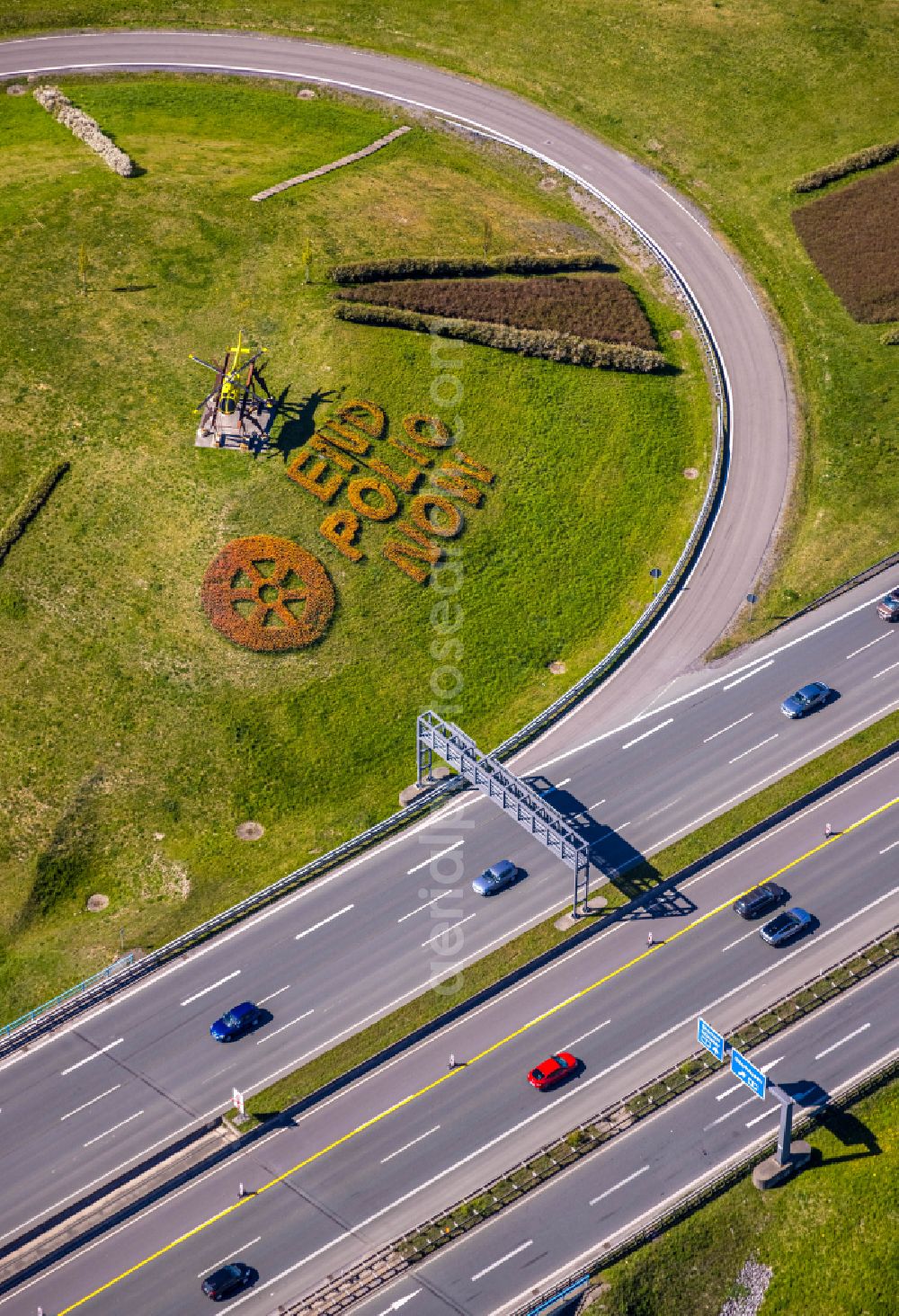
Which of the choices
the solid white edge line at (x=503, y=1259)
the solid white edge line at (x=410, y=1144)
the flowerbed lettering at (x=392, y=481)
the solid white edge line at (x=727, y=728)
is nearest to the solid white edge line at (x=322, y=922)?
the solid white edge line at (x=410, y=1144)

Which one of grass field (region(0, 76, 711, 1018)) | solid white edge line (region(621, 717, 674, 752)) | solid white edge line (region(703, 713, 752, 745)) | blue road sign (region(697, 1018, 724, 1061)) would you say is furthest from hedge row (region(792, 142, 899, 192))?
blue road sign (region(697, 1018, 724, 1061))

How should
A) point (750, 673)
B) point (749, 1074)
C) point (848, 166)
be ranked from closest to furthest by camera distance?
point (749, 1074) → point (750, 673) → point (848, 166)

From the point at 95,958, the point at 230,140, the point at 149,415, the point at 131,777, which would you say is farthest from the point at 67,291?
the point at 95,958

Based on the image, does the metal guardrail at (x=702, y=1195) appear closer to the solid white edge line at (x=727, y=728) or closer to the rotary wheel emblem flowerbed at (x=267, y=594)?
the solid white edge line at (x=727, y=728)

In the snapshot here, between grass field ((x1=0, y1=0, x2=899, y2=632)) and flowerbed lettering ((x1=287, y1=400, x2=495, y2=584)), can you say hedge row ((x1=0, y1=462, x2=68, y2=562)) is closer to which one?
flowerbed lettering ((x1=287, y1=400, x2=495, y2=584))

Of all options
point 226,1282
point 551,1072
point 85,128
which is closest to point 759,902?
point 551,1072

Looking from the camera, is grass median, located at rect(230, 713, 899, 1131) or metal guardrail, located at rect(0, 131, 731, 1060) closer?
grass median, located at rect(230, 713, 899, 1131)

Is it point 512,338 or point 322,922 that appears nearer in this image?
point 322,922

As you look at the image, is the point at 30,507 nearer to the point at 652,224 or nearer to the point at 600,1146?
the point at 600,1146
